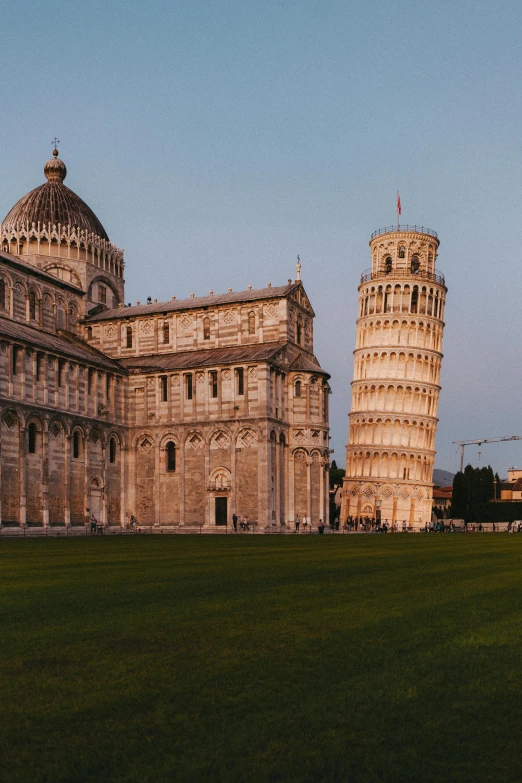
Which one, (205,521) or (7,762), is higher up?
(7,762)

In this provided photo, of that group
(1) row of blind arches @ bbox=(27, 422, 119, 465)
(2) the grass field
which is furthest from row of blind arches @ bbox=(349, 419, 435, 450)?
(2) the grass field

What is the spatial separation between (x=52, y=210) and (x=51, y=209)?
0.39ft

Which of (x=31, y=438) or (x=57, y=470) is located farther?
(x=57, y=470)

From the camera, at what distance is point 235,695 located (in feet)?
21.1

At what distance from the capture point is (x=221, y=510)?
62125 millimetres

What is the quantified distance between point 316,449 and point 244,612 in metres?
54.2

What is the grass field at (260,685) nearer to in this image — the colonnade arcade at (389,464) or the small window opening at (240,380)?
the small window opening at (240,380)

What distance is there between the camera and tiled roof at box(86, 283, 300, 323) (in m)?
66.0

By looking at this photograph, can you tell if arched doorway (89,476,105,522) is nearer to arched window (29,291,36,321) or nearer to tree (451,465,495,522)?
arched window (29,291,36,321)

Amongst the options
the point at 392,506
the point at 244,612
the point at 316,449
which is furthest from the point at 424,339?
the point at 244,612

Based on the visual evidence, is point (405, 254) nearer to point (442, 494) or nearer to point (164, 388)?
point (164, 388)

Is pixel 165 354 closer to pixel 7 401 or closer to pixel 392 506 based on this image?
Result: pixel 7 401

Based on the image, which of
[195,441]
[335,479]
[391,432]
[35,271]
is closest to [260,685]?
[195,441]

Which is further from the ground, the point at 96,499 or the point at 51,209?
the point at 51,209
